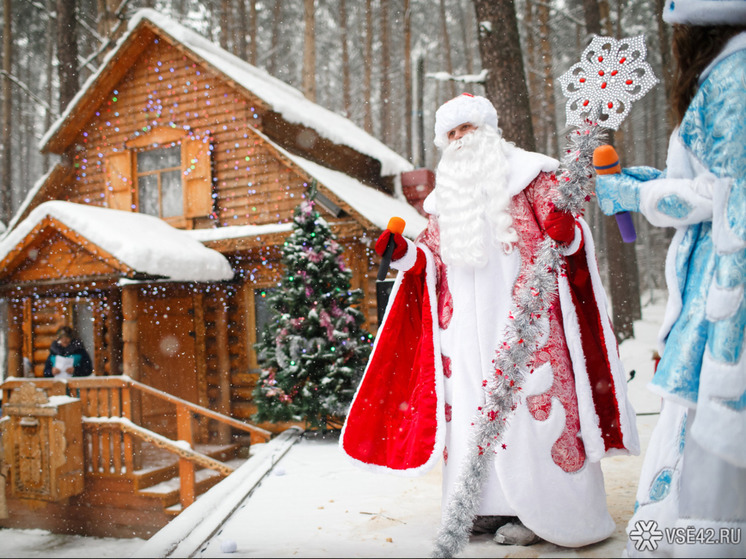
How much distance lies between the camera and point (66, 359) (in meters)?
8.45

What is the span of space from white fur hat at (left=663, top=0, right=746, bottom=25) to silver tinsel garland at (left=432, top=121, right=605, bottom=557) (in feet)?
1.62

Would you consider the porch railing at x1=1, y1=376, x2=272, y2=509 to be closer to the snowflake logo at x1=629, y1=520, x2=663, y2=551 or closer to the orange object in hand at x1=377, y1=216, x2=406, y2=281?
the orange object in hand at x1=377, y1=216, x2=406, y2=281

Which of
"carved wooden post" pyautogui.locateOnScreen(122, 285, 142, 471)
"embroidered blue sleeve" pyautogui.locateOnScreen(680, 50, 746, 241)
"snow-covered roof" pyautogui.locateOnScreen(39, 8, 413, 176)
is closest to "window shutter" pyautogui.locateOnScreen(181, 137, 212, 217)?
"snow-covered roof" pyautogui.locateOnScreen(39, 8, 413, 176)

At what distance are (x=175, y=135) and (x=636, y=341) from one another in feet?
35.5

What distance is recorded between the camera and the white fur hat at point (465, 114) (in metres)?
2.93

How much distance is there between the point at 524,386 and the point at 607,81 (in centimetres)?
→ 139

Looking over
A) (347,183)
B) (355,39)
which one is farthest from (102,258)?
(355,39)

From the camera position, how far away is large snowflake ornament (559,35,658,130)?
2205 millimetres

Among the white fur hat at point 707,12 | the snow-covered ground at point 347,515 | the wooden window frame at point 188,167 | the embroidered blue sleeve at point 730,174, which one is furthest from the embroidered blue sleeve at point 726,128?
the wooden window frame at point 188,167

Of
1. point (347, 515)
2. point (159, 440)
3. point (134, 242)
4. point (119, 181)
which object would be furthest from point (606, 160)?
point (119, 181)

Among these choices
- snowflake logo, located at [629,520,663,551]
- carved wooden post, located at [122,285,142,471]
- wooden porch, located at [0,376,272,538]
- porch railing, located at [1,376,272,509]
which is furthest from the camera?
carved wooden post, located at [122,285,142,471]

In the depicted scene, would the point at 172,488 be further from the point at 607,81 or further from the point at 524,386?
the point at 607,81

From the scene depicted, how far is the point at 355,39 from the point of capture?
20.6 m

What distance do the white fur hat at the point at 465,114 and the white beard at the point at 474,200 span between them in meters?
0.07
